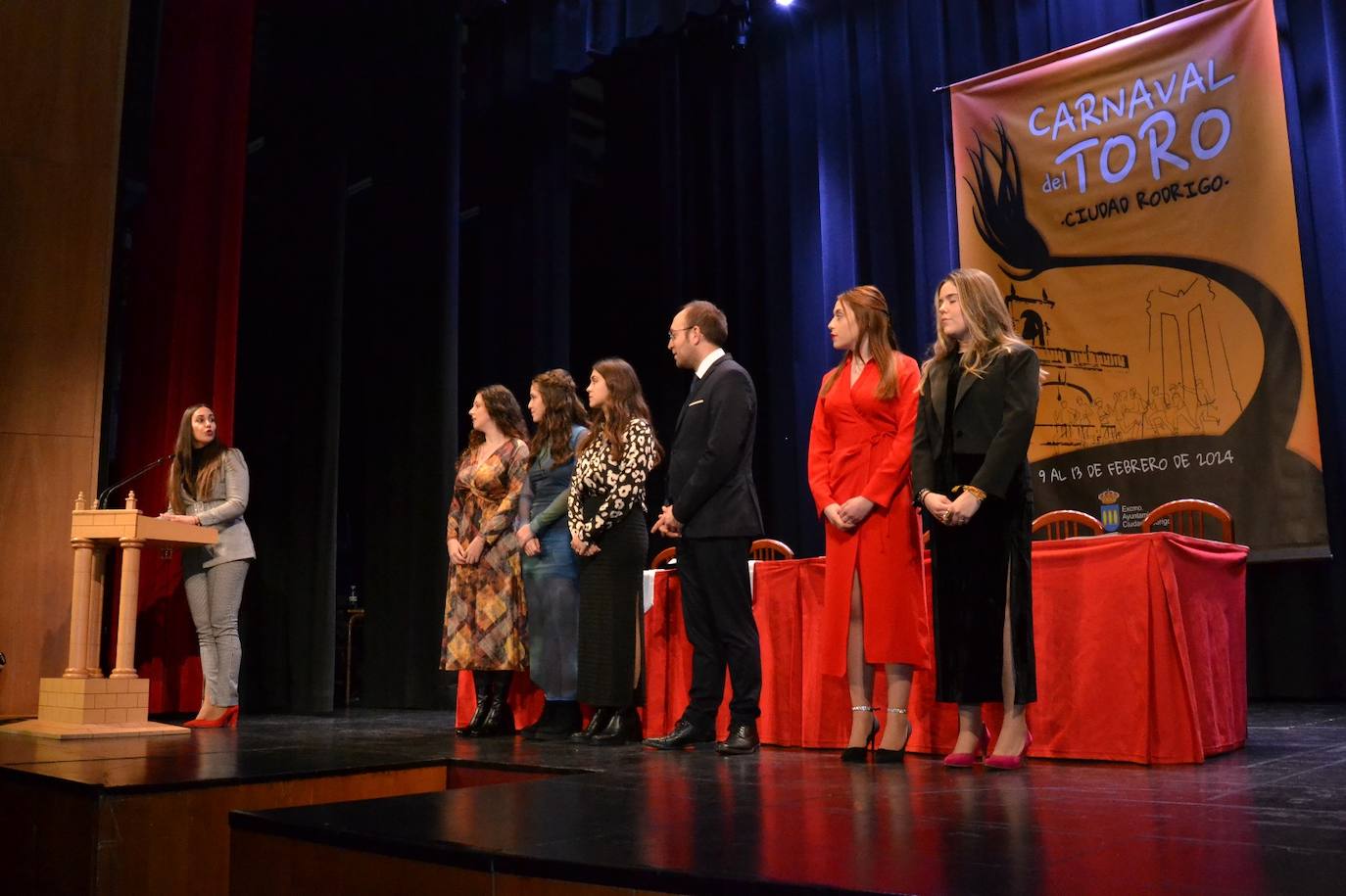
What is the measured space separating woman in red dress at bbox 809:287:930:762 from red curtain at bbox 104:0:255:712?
12.3ft

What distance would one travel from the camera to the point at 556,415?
14.0ft

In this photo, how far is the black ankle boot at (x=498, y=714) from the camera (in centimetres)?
416

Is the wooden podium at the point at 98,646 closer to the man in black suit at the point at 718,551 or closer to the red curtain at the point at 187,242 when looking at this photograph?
the red curtain at the point at 187,242

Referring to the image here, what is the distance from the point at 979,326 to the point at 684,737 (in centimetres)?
151

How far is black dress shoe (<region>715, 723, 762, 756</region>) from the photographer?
3.36 m

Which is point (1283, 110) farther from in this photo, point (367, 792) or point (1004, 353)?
point (367, 792)

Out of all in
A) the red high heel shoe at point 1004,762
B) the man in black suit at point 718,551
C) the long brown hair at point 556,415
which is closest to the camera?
the red high heel shoe at point 1004,762

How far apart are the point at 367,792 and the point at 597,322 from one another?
212 inches

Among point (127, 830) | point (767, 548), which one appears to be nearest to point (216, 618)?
point (767, 548)

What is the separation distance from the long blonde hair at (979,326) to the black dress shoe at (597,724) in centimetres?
161

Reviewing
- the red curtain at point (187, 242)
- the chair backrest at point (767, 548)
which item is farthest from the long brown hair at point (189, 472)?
the chair backrest at point (767, 548)

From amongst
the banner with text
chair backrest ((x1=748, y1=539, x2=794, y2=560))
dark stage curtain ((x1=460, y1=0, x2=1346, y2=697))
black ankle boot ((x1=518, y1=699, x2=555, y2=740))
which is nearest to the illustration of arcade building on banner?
the banner with text

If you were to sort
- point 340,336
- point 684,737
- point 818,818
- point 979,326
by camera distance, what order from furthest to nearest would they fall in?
1. point 340,336
2. point 684,737
3. point 979,326
4. point 818,818

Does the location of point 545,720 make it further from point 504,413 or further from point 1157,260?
point 1157,260
